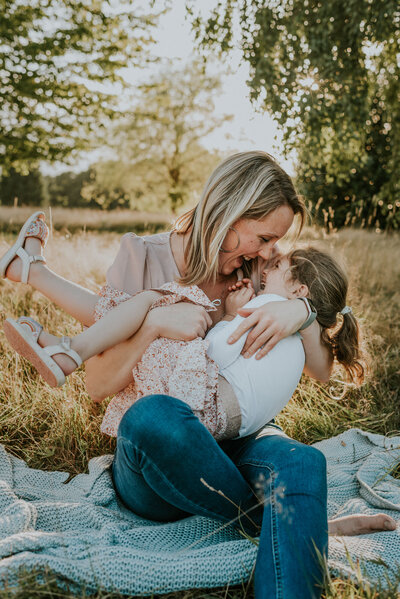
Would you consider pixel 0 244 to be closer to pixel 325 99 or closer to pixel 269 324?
pixel 269 324

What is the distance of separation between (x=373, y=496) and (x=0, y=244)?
12.2 feet

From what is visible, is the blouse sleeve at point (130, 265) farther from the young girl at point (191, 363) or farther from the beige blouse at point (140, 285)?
the young girl at point (191, 363)

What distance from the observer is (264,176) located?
2.60 meters

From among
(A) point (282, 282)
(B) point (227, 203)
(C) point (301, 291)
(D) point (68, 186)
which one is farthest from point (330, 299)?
(D) point (68, 186)

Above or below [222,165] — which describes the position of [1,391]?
below

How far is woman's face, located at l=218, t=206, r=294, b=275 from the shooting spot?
2.60 metres

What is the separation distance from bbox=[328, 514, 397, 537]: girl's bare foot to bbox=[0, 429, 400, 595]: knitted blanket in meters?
0.04

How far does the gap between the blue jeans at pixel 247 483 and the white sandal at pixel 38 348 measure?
1.12ft

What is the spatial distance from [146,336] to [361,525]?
3.96 feet

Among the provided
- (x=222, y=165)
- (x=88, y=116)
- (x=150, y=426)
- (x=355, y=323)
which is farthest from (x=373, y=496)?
(x=88, y=116)

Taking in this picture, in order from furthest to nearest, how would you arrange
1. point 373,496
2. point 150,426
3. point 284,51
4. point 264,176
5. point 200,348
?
point 284,51 < point 264,176 < point 373,496 < point 200,348 < point 150,426

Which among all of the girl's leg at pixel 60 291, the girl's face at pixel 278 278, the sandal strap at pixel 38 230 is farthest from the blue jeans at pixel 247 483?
the sandal strap at pixel 38 230

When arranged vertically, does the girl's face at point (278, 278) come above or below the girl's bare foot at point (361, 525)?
above

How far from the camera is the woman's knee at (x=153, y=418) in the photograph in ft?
5.78
